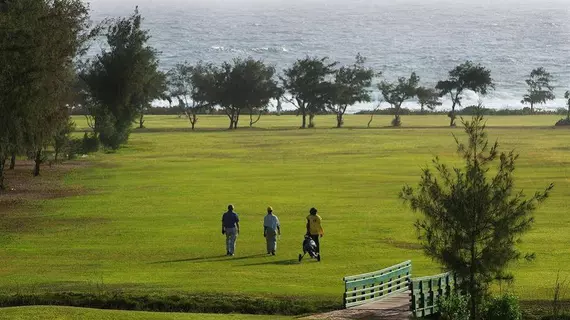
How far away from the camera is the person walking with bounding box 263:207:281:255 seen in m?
41.7

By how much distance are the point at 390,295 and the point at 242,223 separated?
19.5 metres

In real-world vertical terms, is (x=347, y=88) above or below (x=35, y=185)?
above

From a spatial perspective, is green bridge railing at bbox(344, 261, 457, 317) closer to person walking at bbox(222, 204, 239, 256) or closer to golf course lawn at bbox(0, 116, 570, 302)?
golf course lawn at bbox(0, 116, 570, 302)

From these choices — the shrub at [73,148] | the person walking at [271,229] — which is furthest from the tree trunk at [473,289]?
the shrub at [73,148]

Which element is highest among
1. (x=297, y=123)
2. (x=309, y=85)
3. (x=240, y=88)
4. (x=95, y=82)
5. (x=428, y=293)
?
(x=309, y=85)

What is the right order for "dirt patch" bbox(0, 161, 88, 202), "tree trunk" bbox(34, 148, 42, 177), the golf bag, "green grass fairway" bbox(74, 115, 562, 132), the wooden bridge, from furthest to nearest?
"green grass fairway" bbox(74, 115, 562, 132)
"tree trunk" bbox(34, 148, 42, 177)
"dirt patch" bbox(0, 161, 88, 202)
the golf bag
the wooden bridge

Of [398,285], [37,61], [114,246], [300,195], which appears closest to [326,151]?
[300,195]

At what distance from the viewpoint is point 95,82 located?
11531 cm

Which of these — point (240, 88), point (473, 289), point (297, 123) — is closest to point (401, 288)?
point (473, 289)

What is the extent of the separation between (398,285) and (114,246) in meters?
14.3

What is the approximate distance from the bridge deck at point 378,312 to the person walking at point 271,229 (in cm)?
965

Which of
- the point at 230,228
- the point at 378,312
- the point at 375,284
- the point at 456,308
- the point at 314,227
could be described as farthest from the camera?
the point at 230,228

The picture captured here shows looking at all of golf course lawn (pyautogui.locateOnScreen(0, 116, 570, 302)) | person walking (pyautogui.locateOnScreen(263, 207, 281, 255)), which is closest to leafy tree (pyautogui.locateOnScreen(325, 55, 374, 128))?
A: golf course lawn (pyautogui.locateOnScreen(0, 116, 570, 302))

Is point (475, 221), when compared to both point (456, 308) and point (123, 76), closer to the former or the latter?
point (456, 308)
